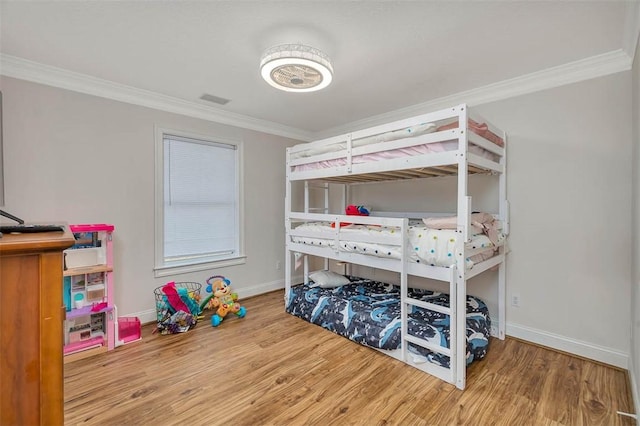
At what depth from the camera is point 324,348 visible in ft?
8.17

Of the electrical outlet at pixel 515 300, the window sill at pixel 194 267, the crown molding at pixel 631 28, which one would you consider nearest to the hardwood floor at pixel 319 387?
the electrical outlet at pixel 515 300

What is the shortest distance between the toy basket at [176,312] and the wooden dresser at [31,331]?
2.15m

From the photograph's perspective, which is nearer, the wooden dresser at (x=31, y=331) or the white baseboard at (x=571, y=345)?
the wooden dresser at (x=31, y=331)

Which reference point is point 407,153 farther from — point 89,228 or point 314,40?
point 89,228

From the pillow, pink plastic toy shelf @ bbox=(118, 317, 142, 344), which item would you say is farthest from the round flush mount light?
pink plastic toy shelf @ bbox=(118, 317, 142, 344)

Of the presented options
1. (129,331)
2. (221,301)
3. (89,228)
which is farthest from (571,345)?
(89,228)

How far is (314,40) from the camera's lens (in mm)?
1999

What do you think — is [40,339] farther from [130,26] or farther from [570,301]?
[570,301]

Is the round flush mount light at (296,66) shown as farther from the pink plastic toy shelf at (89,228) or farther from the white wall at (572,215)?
the pink plastic toy shelf at (89,228)

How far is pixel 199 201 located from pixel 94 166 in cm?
105

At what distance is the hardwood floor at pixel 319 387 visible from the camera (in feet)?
5.53

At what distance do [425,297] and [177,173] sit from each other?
3.02 meters

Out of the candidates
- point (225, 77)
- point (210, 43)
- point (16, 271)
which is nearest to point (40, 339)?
point (16, 271)

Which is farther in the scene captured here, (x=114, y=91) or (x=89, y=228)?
(x=114, y=91)
